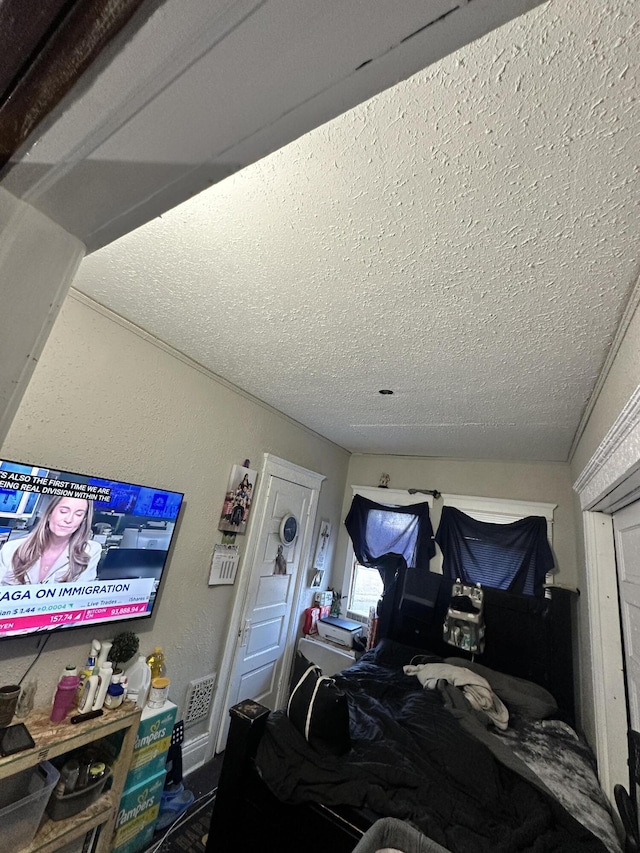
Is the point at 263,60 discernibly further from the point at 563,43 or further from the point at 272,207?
the point at 272,207

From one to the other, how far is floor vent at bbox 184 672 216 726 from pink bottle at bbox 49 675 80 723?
98 cm

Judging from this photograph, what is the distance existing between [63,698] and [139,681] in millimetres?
445

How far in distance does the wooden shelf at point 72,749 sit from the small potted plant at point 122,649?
21 cm

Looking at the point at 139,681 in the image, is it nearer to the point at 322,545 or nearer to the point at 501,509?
the point at 322,545

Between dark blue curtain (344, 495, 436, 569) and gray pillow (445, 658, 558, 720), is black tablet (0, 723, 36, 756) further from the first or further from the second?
dark blue curtain (344, 495, 436, 569)

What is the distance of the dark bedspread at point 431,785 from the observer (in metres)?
1.38

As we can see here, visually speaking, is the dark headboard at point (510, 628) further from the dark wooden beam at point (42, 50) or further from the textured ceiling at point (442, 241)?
the dark wooden beam at point (42, 50)

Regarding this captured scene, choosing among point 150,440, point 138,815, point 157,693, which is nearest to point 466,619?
point 157,693

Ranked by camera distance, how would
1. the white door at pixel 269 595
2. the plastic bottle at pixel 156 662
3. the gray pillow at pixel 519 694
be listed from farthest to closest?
the white door at pixel 269 595 → the gray pillow at pixel 519 694 → the plastic bottle at pixel 156 662

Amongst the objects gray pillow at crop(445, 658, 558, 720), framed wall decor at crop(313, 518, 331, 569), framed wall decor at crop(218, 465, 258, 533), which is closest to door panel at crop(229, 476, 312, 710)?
framed wall decor at crop(218, 465, 258, 533)

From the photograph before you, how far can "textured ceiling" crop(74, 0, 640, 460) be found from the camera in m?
0.73

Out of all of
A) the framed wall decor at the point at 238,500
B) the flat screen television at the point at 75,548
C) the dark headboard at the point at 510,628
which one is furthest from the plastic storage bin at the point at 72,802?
the dark headboard at the point at 510,628

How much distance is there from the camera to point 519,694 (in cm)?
261

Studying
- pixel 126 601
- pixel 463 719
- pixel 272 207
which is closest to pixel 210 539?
pixel 126 601
